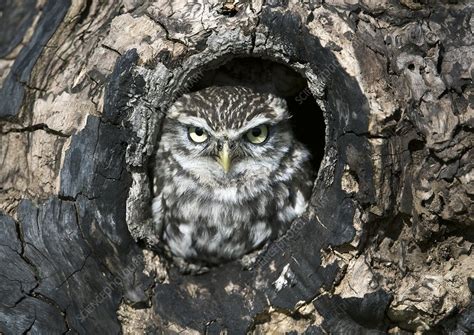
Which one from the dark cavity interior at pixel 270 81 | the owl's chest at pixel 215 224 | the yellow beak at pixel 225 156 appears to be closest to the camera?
the yellow beak at pixel 225 156

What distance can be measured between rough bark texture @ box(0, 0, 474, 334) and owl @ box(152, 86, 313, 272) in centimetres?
27

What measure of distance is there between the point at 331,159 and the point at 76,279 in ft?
4.39

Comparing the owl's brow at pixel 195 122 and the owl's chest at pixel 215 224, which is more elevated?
the owl's brow at pixel 195 122

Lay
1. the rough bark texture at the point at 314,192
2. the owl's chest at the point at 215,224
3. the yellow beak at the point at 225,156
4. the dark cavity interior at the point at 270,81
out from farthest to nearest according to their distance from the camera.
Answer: the dark cavity interior at the point at 270,81 → the owl's chest at the point at 215,224 → the yellow beak at the point at 225,156 → the rough bark texture at the point at 314,192

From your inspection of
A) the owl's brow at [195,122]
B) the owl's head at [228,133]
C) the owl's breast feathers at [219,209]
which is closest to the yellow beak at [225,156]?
the owl's head at [228,133]

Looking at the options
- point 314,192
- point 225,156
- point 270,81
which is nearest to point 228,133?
point 225,156

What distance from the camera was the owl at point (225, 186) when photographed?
3.51 metres

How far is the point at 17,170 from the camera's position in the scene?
133 inches

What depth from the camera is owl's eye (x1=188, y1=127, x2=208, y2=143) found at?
3.47 meters

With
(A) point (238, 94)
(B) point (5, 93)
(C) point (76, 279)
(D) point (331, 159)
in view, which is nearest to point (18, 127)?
(B) point (5, 93)

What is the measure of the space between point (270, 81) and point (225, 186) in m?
0.71

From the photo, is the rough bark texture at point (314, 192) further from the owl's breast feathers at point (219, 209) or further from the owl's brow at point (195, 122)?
the owl's breast feathers at point (219, 209)

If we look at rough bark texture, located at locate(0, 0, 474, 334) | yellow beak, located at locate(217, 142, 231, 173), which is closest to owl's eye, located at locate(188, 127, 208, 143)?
yellow beak, located at locate(217, 142, 231, 173)

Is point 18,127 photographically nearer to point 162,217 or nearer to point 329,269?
point 162,217
